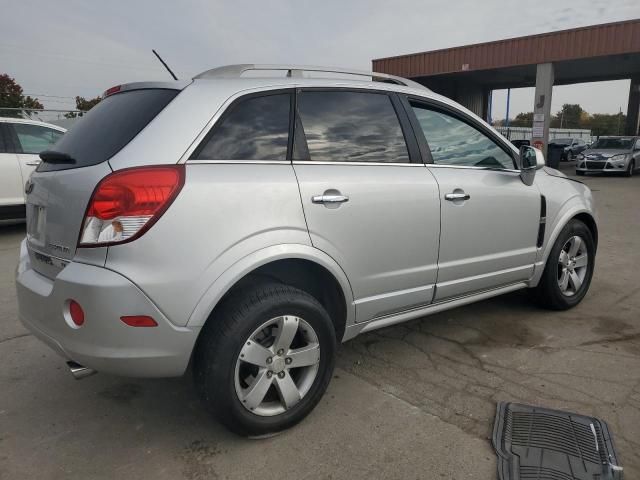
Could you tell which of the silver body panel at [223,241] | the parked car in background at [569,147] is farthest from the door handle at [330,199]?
the parked car in background at [569,147]

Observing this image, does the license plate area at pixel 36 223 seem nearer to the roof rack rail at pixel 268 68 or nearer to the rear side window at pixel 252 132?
the rear side window at pixel 252 132

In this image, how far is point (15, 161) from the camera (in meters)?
7.40

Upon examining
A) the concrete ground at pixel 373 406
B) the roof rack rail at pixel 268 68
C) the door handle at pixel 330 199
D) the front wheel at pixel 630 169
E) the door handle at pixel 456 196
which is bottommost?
the front wheel at pixel 630 169

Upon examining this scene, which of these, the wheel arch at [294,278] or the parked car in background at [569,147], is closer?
the wheel arch at [294,278]

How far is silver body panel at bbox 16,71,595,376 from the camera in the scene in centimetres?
211

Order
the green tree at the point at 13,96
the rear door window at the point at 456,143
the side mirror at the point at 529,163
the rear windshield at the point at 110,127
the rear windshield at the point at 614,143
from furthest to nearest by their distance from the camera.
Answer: the green tree at the point at 13,96 → the rear windshield at the point at 614,143 → the side mirror at the point at 529,163 → the rear door window at the point at 456,143 → the rear windshield at the point at 110,127

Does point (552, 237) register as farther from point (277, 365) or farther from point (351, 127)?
point (277, 365)

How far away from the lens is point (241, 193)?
2303mm

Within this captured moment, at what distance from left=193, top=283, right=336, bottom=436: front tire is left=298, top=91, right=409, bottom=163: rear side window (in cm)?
81

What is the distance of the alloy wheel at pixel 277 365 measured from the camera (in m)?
2.36

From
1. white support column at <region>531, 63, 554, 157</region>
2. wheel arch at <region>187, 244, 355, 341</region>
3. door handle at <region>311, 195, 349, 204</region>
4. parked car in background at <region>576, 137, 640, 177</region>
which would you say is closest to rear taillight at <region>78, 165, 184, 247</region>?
wheel arch at <region>187, 244, 355, 341</region>

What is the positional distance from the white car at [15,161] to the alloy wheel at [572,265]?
6.71m

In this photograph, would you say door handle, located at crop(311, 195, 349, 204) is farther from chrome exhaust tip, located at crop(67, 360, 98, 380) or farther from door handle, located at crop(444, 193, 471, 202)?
chrome exhaust tip, located at crop(67, 360, 98, 380)

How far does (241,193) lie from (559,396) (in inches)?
82.1
